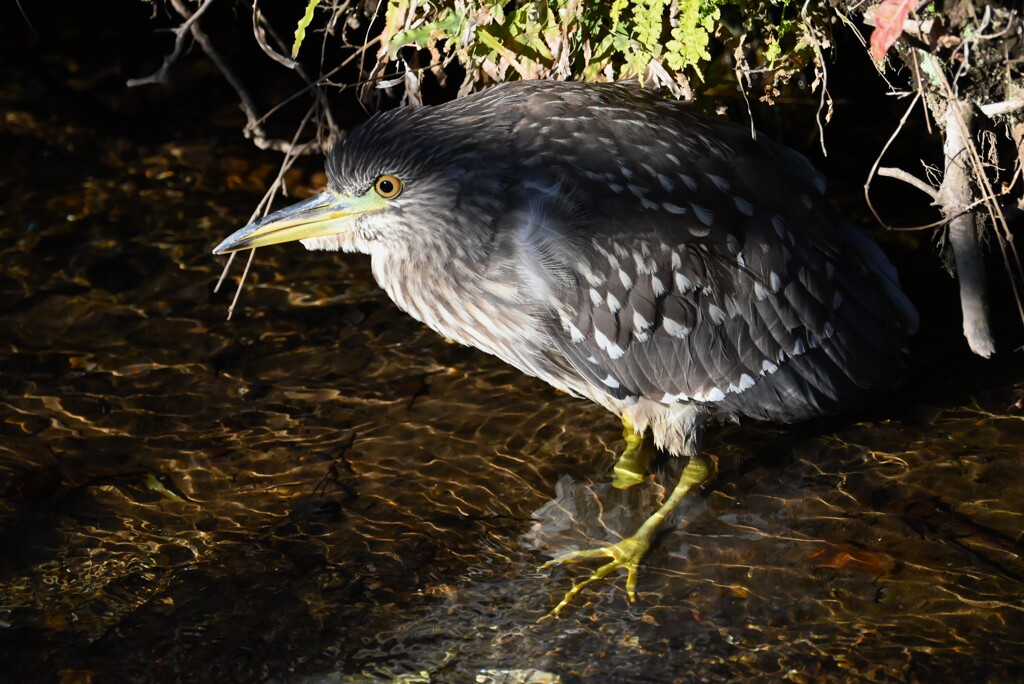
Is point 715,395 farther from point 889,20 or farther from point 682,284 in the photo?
point 889,20

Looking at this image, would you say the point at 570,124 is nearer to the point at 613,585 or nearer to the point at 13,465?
the point at 613,585

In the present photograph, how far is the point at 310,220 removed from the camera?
12.3ft

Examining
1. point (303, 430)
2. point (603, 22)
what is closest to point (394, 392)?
point (303, 430)

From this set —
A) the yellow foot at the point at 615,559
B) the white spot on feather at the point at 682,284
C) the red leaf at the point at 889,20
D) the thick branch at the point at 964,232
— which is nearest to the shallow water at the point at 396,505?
the yellow foot at the point at 615,559

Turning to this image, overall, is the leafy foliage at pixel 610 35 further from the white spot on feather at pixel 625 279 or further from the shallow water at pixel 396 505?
the shallow water at pixel 396 505

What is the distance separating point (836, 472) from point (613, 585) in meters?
0.98

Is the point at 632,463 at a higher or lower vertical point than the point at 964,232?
lower

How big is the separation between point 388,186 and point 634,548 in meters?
1.48

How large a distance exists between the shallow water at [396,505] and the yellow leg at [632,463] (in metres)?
0.05

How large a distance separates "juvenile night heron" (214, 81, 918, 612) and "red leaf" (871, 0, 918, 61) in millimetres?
784

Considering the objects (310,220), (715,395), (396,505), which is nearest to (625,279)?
(715,395)

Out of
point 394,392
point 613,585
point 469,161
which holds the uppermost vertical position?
point 469,161

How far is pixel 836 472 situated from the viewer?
13.2 ft

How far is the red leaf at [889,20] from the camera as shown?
2986 millimetres
